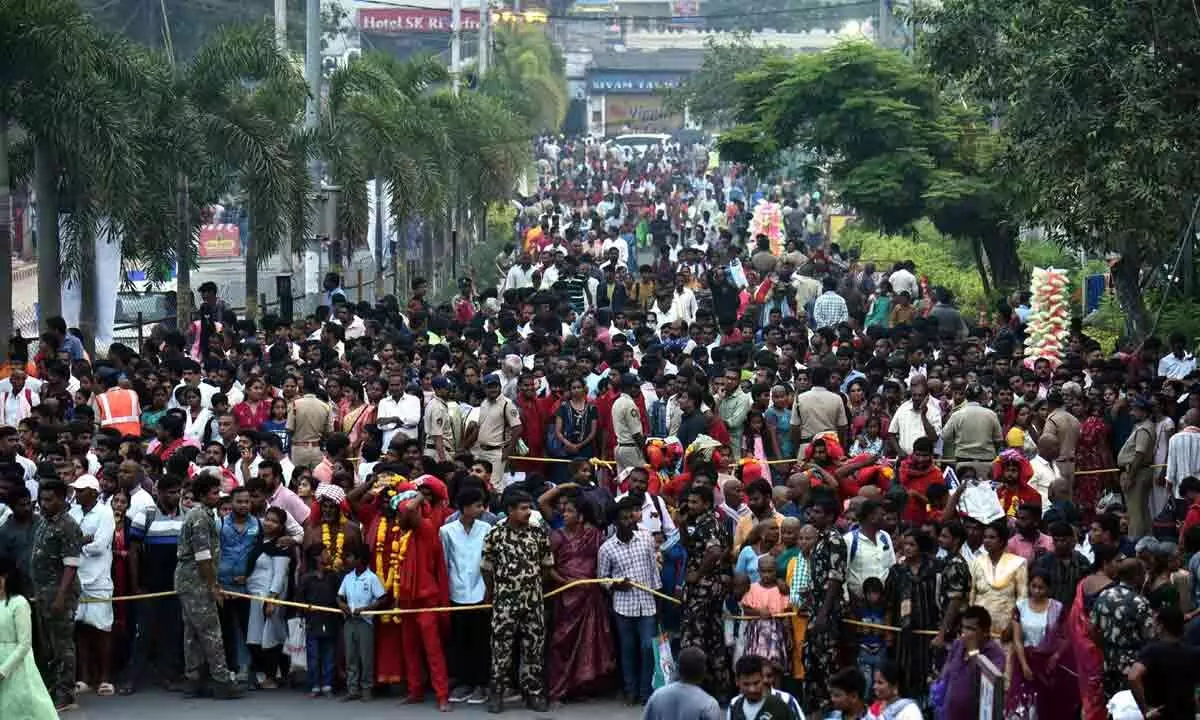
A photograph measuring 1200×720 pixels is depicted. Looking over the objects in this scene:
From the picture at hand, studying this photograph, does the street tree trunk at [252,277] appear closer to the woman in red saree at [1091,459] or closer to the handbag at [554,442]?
the handbag at [554,442]

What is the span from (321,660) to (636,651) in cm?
206

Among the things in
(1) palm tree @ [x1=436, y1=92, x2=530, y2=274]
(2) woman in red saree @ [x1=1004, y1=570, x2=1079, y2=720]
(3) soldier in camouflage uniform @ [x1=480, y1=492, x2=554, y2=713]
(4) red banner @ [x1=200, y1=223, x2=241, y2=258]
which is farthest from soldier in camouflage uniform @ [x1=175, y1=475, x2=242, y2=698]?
(4) red banner @ [x1=200, y1=223, x2=241, y2=258]

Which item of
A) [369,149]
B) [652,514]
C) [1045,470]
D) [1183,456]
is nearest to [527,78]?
[369,149]

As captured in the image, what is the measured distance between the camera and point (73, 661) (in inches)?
542

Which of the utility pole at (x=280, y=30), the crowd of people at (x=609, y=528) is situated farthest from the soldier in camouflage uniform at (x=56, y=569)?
the utility pole at (x=280, y=30)

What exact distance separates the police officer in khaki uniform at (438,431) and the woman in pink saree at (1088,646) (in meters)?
6.52

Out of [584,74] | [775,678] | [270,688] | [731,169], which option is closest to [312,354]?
[270,688]

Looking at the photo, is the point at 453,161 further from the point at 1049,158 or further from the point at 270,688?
the point at 270,688

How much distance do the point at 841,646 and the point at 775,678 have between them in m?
2.33

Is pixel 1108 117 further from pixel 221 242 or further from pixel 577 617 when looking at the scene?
pixel 221 242

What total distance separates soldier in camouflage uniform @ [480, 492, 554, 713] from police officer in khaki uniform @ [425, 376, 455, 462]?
371 centimetres

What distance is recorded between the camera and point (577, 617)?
45.9 feet

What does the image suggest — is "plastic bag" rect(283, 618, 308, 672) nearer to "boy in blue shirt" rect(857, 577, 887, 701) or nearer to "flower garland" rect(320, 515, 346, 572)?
"flower garland" rect(320, 515, 346, 572)

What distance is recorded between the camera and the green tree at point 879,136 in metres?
32.1
